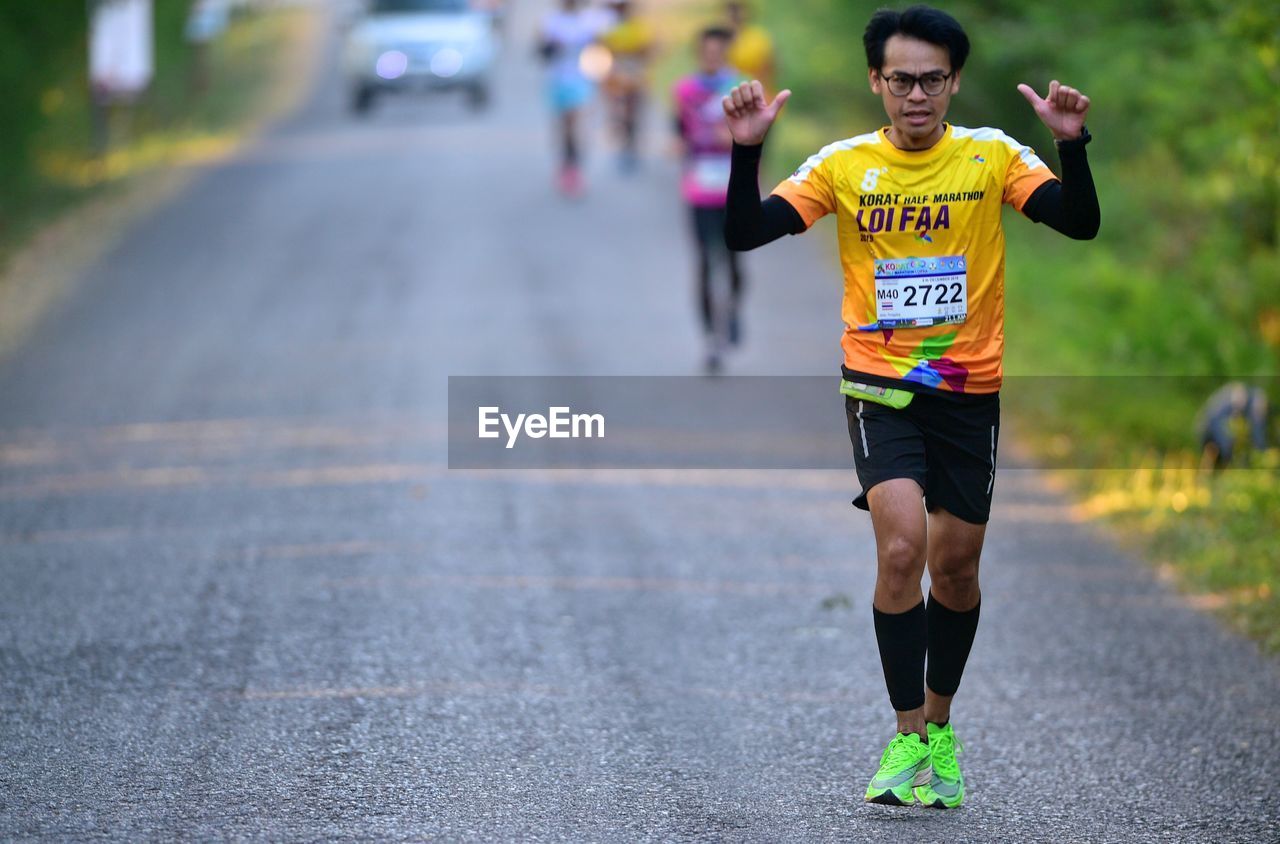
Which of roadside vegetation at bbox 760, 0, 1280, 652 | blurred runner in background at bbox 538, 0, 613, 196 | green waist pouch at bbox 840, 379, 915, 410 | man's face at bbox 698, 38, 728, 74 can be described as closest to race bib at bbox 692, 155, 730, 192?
man's face at bbox 698, 38, 728, 74

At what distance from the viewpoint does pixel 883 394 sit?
5.08 meters

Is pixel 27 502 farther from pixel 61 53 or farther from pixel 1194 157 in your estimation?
pixel 61 53

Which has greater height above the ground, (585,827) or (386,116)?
(386,116)

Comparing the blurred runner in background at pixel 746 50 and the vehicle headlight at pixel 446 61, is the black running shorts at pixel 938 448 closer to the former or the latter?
the blurred runner in background at pixel 746 50

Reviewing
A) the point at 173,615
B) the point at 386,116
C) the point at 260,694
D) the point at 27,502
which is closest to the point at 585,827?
the point at 260,694

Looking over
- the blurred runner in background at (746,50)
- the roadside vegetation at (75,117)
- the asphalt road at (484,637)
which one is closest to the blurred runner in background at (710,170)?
the asphalt road at (484,637)

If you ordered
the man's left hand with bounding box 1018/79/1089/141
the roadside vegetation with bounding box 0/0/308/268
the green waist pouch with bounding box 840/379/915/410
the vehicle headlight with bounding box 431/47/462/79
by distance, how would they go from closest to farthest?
the man's left hand with bounding box 1018/79/1089/141, the green waist pouch with bounding box 840/379/915/410, the roadside vegetation with bounding box 0/0/308/268, the vehicle headlight with bounding box 431/47/462/79

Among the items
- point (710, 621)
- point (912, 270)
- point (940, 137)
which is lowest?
point (710, 621)

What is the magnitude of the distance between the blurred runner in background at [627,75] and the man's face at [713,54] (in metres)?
9.74

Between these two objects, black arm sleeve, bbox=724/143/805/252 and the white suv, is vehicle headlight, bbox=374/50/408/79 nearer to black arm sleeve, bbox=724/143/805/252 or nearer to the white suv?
the white suv

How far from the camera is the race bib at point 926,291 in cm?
501

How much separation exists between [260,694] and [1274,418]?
6508mm

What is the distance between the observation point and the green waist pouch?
5.05 metres

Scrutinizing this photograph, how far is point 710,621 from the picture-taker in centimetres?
729
